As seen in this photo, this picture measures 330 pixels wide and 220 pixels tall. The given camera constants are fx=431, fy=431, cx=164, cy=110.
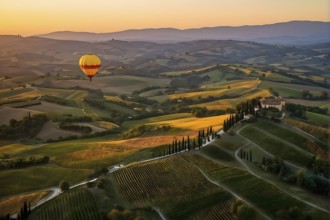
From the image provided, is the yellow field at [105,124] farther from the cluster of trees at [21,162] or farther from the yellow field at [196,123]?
the cluster of trees at [21,162]

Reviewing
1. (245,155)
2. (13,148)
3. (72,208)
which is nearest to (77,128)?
(13,148)

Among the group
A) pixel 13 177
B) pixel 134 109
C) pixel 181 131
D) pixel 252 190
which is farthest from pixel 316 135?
pixel 134 109

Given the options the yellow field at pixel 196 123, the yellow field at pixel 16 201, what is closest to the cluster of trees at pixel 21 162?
the yellow field at pixel 16 201

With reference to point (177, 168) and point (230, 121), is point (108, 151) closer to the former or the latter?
point (177, 168)

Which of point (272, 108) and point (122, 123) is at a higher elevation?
point (272, 108)

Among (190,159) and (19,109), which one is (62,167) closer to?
(190,159)

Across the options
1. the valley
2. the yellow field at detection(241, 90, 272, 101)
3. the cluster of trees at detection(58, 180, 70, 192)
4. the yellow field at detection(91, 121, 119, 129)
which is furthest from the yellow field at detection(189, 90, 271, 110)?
the cluster of trees at detection(58, 180, 70, 192)
